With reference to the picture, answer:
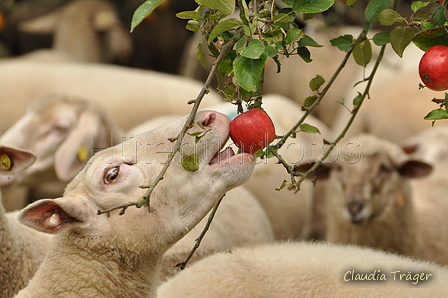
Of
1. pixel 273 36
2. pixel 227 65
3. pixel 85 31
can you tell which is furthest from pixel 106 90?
pixel 273 36

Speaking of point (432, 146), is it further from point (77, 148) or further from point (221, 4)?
point (221, 4)

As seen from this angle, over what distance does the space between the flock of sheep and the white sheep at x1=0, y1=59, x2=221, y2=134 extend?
18 millimetres

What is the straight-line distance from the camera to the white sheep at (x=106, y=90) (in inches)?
220

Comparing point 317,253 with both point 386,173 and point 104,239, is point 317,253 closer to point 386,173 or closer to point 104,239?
point 104,239

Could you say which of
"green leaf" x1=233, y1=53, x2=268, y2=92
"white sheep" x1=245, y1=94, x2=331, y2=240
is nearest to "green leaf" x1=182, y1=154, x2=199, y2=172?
"green leaf" x1=233, y1=53, x2=268, y2=92

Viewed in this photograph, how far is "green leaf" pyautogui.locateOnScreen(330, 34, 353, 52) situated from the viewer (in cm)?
173

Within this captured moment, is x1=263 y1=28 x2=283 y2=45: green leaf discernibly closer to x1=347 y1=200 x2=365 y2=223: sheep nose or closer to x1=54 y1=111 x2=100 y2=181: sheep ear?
x1=347 y1=200 x2=365 y2=223: sheep nose

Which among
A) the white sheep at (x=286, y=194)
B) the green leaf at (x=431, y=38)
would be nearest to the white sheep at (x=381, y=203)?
the white sheep at (x=286, y=194)

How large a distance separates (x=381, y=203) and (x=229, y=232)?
0.91m

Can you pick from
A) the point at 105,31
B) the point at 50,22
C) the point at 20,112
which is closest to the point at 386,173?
the point at 20,112

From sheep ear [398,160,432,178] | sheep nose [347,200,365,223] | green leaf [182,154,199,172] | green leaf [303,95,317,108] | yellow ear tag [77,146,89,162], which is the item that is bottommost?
sheep nose [347,200,365,223]

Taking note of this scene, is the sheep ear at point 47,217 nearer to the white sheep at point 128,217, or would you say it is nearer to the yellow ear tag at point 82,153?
the white sheep at point 128,217

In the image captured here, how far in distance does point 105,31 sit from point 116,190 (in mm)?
5736

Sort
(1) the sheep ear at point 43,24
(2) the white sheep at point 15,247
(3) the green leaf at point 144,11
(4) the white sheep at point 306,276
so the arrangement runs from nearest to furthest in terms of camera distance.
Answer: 1. (3) the green leaf at point 144,11
2. (4) the white sheep at point 306,276
3. (2) the white sheep at point 15,247
4. (1) the sheep ear at point 43,24
